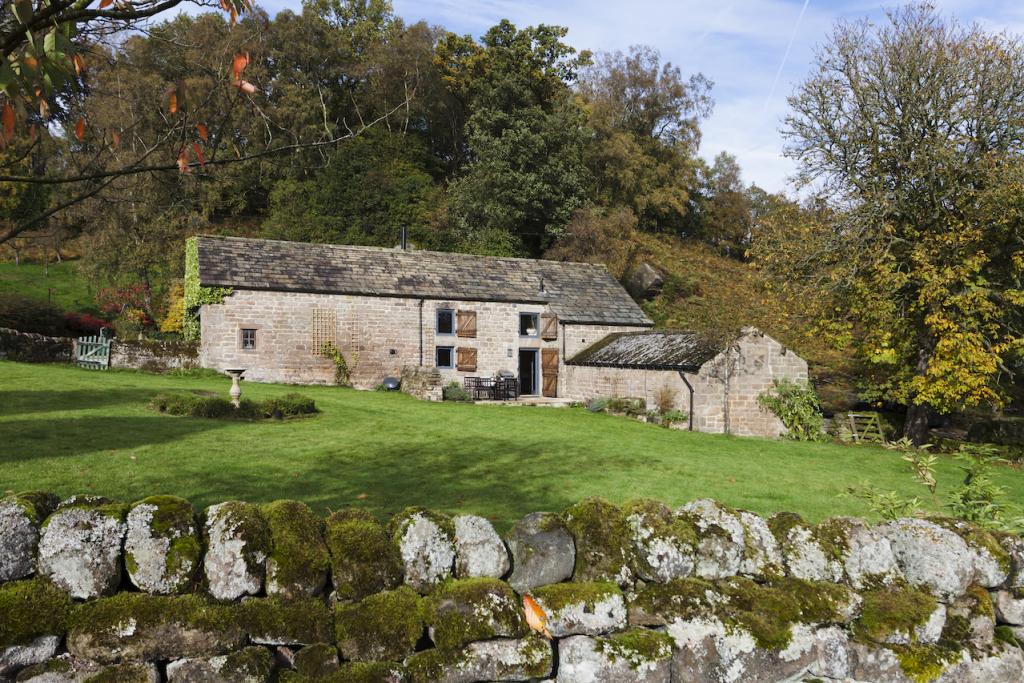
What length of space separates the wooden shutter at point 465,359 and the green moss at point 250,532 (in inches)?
976

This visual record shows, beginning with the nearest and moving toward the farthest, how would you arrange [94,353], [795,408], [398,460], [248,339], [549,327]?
[398,460] → [795,408] → [94,353] → [248,339] → [549,327]

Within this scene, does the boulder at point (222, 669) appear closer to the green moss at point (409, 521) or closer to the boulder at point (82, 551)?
the boulder at point (82, 551)

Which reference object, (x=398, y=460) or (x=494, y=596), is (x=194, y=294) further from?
(x=494, y=596)

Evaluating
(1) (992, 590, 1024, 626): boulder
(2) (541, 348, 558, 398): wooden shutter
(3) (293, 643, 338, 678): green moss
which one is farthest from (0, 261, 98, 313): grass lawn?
(1) (992, 590, 1024, 626): boulder

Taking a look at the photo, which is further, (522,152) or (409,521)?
(522,152)

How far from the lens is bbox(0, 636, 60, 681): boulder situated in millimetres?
2920

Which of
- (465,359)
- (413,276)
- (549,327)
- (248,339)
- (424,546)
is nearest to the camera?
(424,546)

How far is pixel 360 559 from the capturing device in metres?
3.38

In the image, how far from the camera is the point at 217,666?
3055mm

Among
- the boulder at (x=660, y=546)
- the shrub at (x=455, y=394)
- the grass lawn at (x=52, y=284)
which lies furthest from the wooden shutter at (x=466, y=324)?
the boulder at (x=660, y=546)

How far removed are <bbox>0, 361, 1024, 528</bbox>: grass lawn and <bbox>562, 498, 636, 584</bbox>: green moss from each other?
11.9ft

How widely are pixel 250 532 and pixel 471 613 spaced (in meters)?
1.13

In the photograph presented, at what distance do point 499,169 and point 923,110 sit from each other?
81.7 feet

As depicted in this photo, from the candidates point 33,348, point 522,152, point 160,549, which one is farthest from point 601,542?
point 522,152
